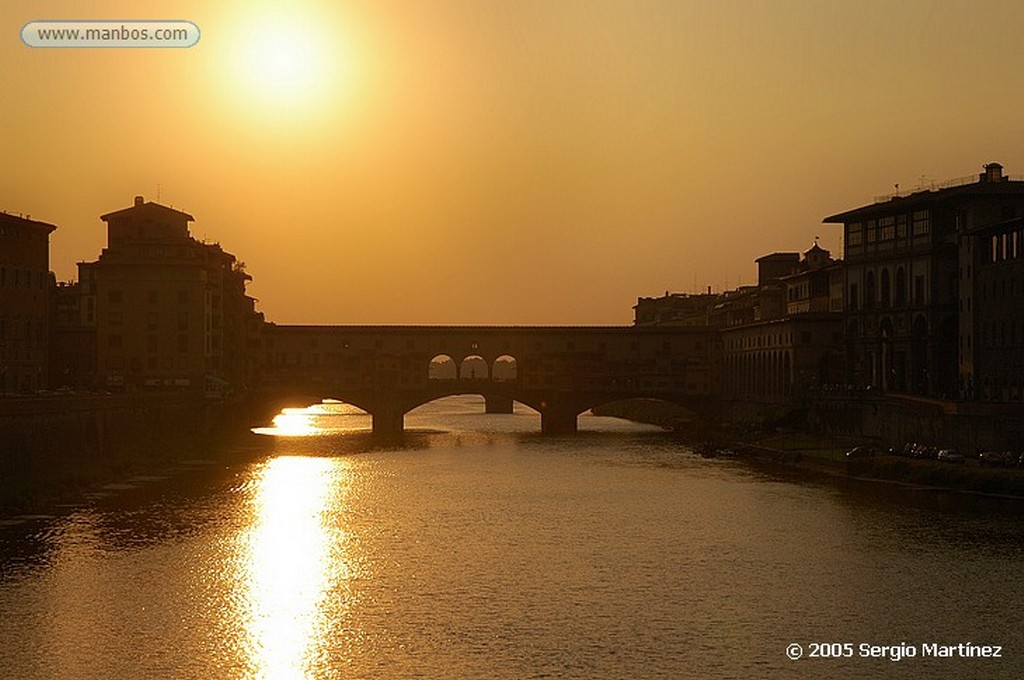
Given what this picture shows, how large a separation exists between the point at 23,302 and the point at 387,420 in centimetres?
5467

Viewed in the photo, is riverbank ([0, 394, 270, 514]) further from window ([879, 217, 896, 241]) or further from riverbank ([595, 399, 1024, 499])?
window ([879, 217, 896, 241])

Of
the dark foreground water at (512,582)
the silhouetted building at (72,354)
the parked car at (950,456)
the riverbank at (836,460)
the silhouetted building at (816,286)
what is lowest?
the dark foreground water at (512,582)

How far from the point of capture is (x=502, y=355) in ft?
517

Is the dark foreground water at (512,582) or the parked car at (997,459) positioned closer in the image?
the dark foreground water at (512,582)

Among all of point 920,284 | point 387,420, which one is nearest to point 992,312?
point 920,284

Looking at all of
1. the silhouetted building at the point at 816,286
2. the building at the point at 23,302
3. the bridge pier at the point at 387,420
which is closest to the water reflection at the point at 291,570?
the building at the point at 23,302

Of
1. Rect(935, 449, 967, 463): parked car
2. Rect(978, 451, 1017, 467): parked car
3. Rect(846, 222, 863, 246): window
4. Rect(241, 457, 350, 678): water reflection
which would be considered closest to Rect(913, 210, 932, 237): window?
Rect(846, 222, 863, 246): window

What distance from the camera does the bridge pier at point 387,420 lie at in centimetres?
15100

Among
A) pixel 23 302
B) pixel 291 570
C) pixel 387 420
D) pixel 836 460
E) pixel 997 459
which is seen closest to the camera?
pixel 291 570

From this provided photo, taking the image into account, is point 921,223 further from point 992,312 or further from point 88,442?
point 88,442

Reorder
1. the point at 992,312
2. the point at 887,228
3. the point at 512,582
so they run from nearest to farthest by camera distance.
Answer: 1. the point at 512,582
2. the point at 992,312
3. the point at 887,228

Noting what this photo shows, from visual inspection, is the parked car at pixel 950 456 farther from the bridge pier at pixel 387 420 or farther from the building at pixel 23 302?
the bridge pier at pixel 387 420

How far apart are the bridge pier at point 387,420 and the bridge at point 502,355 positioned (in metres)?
1.62

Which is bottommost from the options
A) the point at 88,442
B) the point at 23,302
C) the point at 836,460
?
the point at 836,460
